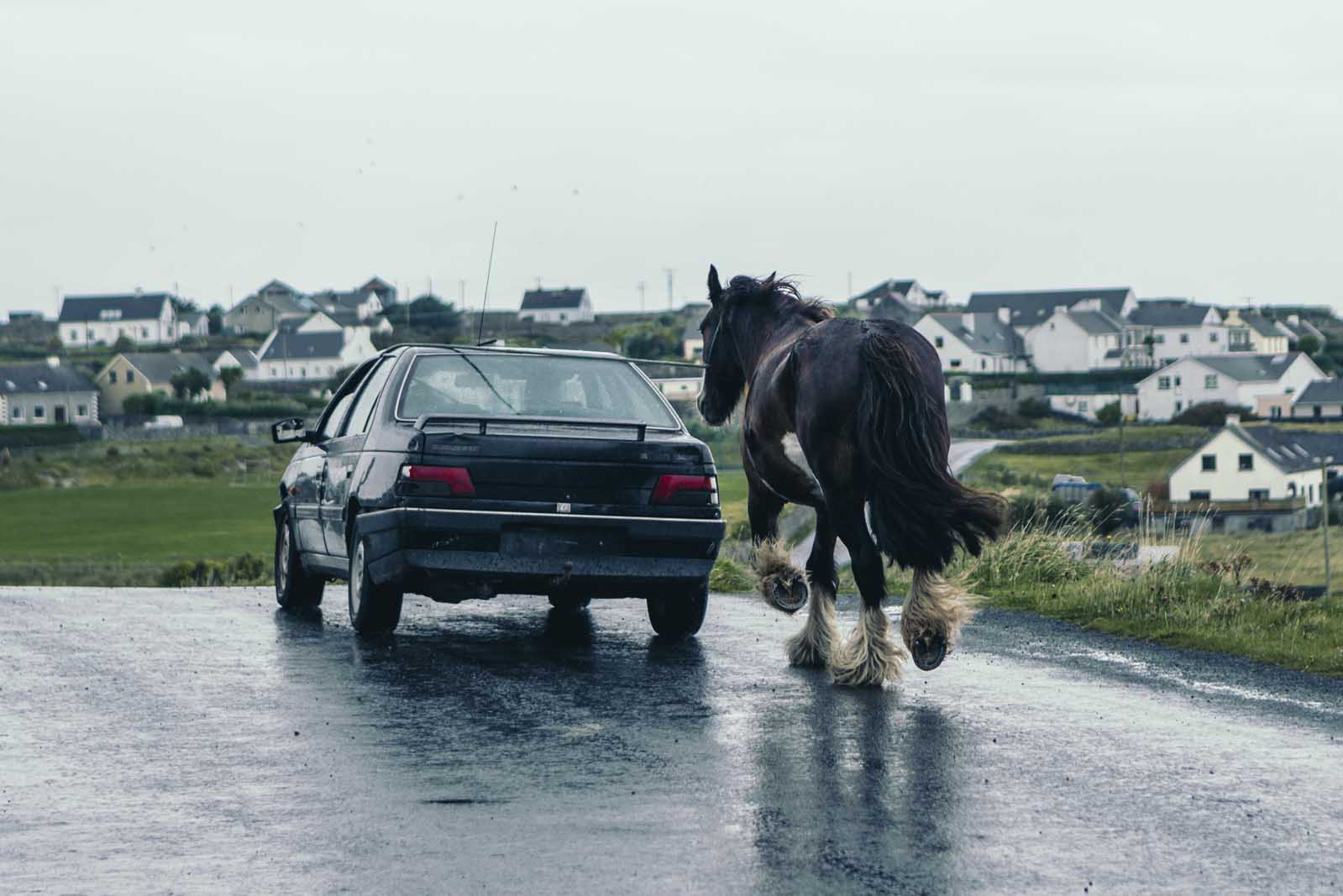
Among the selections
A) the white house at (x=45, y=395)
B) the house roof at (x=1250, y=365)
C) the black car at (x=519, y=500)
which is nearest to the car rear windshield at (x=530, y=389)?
the black car at (x=519, y=500)

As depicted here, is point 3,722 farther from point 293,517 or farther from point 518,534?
point 293,517

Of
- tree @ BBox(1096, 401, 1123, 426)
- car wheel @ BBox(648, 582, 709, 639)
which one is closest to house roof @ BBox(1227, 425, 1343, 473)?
tree @ BBox(1096, 401, 1123, 426)

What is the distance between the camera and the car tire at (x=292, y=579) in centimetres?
1330

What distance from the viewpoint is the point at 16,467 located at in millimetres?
83000

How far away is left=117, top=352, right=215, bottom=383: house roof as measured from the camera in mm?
141000

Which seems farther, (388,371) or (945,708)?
(388,371)

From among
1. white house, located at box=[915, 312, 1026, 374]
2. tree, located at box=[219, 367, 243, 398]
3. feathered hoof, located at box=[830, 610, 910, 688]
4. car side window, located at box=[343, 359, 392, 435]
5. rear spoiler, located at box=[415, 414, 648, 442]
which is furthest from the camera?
white house, located at box=[915, 312, 1026, 374]

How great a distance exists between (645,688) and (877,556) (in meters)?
1.38

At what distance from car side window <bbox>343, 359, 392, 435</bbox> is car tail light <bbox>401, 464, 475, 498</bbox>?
1301mm

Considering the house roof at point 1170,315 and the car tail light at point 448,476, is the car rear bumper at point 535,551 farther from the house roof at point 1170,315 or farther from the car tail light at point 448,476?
the house roof at point 1170,315

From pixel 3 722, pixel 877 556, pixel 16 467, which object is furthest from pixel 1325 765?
pixel 16 467

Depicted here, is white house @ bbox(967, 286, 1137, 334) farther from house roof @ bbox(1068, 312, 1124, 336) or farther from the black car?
the black car

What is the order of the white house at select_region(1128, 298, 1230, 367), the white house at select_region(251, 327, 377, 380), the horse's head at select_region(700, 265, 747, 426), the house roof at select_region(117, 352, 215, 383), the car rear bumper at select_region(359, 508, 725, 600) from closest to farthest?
the car rear bumper at select_region(359, 508, 725, 600), the horse's head at select_region(700, 265, 747, 426), the house roof at select_region(117, 352, 215, 383), the white house at select_region(251, 327, 377, 380), the white house at select_region(1128, 298, 1230, 367)

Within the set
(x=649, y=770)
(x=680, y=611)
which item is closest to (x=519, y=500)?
(x=680, y=611)
